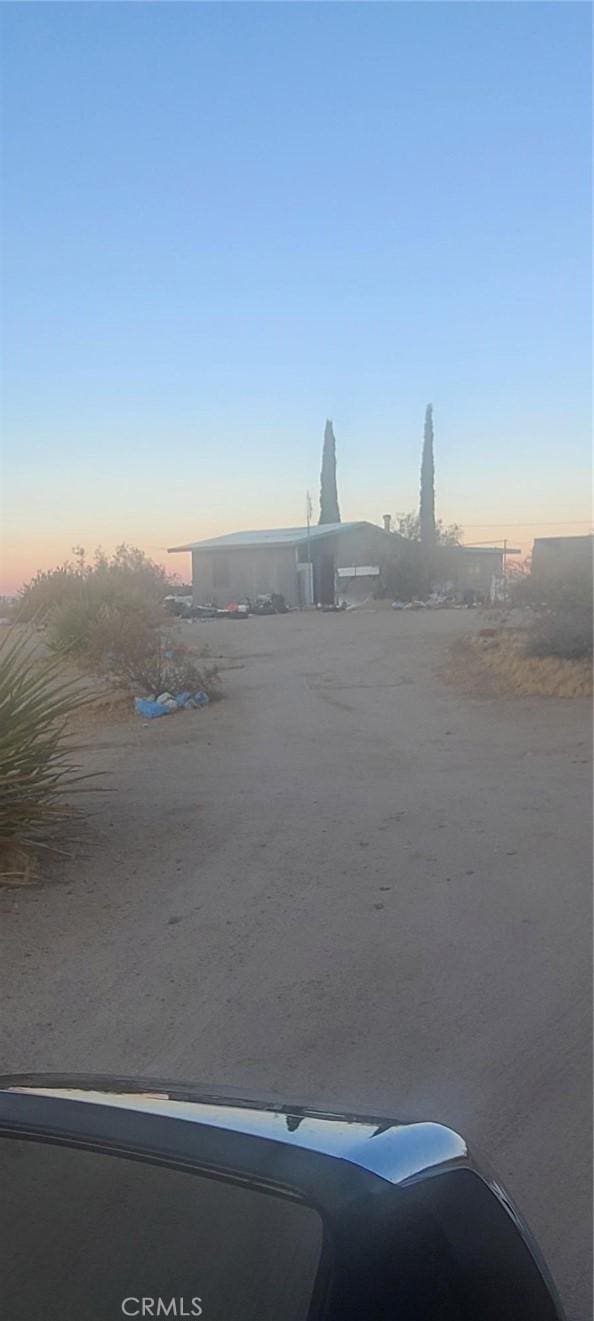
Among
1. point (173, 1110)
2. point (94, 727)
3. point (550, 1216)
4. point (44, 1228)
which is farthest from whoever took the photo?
point (94, 727)

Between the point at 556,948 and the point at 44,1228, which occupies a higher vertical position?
the point at 44,1228

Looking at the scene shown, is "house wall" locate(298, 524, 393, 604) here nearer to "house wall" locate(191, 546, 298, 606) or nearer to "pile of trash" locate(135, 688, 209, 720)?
"house wall" locate(191, 546, 298, 606)

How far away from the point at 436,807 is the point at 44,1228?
25.2 ft

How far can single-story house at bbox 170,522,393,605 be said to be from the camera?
4838cm

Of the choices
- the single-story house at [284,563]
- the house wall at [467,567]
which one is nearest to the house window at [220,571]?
the single-story house at [284,563]

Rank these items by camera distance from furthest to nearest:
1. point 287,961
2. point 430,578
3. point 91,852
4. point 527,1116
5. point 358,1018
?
point 430,578
point 91,852
point 287,961
point 358,1018
point 527,1116

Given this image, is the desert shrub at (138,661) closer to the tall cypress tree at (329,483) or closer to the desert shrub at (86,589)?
the desert shrub at (86,589)

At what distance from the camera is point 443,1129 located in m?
2.11

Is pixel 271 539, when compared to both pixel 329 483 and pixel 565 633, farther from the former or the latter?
pixel 565 633

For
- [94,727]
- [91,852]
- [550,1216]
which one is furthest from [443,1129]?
[94,727]

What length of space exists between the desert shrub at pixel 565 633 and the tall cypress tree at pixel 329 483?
47.1 metres

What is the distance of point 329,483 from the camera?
64375 mm

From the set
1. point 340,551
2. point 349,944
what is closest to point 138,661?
point 349,944

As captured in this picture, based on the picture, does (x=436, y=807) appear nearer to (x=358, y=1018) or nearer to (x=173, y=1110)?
(x=358, y=1018)
